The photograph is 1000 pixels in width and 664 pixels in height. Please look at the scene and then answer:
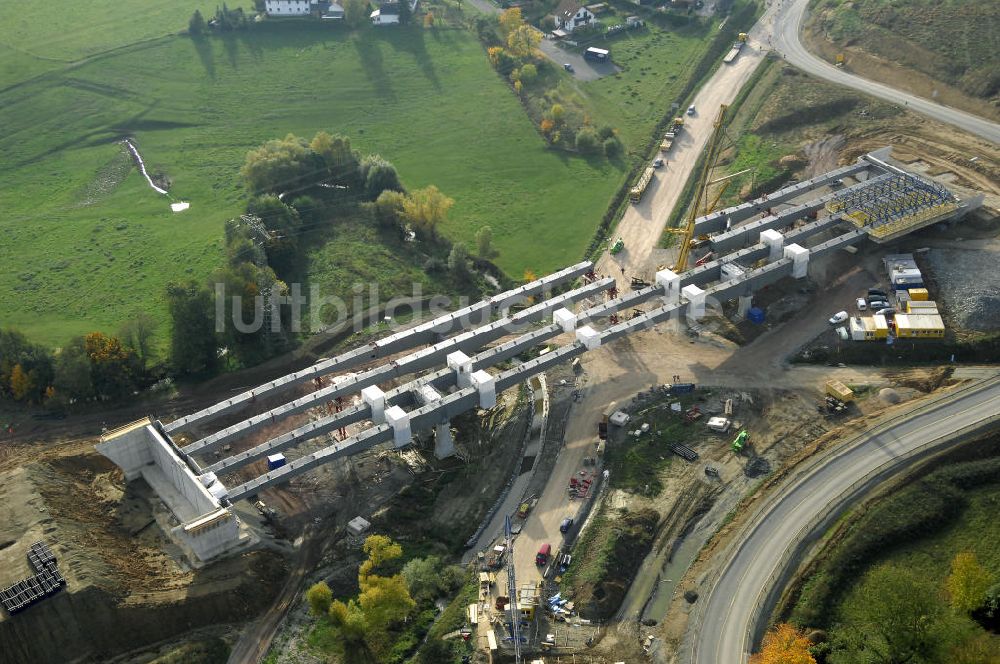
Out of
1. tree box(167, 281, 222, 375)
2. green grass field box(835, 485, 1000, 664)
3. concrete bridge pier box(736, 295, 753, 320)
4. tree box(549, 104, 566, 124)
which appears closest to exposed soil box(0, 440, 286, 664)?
tree box(167, 281, 222, 375)

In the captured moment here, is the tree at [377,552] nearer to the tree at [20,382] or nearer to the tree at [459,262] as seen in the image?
the tree at [20,382]

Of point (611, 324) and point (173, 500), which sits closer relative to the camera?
point (173, 500)

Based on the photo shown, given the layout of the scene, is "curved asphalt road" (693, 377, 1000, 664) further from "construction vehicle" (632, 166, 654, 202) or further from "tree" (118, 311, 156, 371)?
"tree" (118, 311, 156, 371)

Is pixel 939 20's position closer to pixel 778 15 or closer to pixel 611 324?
pixel 778 15

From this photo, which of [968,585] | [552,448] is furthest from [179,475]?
[968,585]

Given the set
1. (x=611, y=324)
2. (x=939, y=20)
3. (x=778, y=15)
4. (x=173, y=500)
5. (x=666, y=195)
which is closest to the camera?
(x=173, y=500)

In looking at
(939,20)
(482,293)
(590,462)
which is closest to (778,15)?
(939,20)

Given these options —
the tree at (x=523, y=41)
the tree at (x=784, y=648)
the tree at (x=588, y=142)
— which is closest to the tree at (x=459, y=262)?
the tree at (x=588, y=142)

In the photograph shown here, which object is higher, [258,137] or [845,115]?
[845,115]
